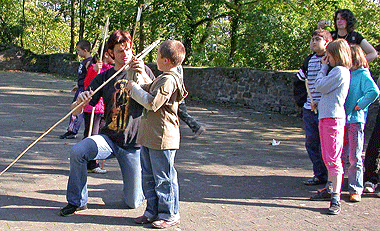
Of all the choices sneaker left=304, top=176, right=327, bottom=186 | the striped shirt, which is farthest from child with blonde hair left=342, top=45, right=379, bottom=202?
sneaker left=304, top=176, right=327, bottom=186

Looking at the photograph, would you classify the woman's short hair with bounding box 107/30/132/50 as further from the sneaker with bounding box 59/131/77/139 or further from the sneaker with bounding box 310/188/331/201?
the sneaker with bounding box 59/131/77/139

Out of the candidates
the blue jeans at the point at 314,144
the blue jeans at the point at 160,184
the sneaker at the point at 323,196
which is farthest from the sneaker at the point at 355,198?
the blue jeans at the point at 160,184

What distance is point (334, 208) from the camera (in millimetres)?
5348

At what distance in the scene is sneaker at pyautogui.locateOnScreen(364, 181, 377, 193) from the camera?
6.12 m

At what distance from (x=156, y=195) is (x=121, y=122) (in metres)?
0.84

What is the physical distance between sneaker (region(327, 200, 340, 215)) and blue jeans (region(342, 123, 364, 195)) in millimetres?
528

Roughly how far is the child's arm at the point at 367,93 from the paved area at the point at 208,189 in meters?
1.11

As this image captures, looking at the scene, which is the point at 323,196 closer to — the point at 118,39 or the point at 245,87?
the point at 118,39

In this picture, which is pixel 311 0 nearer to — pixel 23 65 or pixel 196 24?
pixel 196 24

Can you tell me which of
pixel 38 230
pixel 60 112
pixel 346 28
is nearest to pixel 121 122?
pixel 38 230

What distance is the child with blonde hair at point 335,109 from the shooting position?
17.8 feet

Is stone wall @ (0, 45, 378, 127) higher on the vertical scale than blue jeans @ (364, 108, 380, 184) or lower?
higher

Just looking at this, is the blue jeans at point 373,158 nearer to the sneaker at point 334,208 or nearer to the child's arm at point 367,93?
the child's arm at point 367,93

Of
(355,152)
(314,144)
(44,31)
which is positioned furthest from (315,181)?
(44,31)
